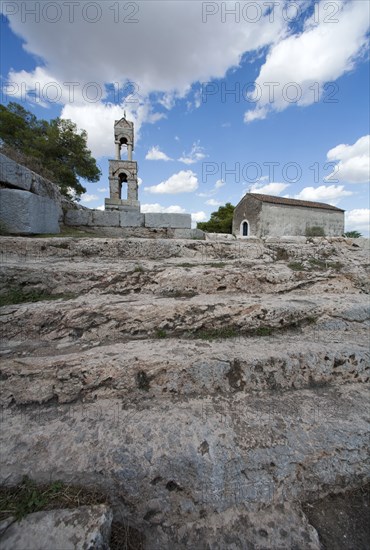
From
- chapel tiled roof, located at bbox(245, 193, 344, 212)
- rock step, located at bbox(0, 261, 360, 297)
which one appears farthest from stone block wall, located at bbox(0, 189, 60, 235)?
chapel tiled roof, located at bbox(245, 193, 344, 212)

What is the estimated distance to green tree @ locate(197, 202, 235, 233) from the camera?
2820 cm

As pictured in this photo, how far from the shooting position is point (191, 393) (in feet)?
5.81

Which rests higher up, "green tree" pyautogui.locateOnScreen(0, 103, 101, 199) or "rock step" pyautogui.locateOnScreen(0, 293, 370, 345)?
"green tree" pyautogui.locateOnScreen(0, 103, 101, 199)

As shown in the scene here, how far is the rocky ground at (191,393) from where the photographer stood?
4.20 feet

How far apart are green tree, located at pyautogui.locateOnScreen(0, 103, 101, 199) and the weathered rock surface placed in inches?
620

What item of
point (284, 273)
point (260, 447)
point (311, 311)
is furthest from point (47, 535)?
point (284, 273)

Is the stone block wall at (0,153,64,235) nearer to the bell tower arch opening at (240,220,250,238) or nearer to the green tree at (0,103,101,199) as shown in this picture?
the green tree at (0,103,101,199)

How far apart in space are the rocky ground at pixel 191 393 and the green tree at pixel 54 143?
47.3ft

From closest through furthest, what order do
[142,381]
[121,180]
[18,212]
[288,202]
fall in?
[142,381], [18,212], [121,180], [288,202]

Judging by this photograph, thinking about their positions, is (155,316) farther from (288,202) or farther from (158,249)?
(288,202)

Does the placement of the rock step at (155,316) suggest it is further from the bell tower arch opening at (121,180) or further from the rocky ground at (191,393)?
the bell tower arch opening at (121,180)

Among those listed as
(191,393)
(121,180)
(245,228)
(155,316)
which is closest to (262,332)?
(191,393)

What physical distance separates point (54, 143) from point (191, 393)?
17886 millimetres

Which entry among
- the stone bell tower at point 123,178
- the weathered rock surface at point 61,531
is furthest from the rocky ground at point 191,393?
the stone bell tower at point 123,178
